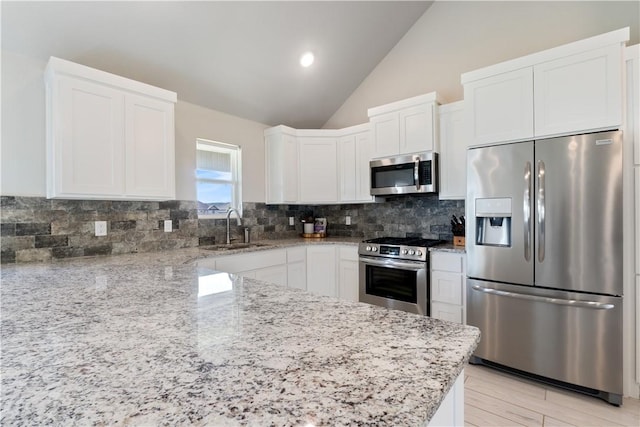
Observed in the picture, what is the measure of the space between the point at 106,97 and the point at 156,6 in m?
0.79

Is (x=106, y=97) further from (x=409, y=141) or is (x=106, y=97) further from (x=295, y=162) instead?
(x=409, y=141)

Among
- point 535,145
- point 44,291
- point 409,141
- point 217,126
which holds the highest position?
point 217,126

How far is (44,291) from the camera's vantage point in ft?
4.30

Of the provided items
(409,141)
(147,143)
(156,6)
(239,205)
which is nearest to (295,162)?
(239,205)

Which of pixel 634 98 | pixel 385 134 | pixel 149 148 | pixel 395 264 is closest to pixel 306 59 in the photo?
pixel 385 134

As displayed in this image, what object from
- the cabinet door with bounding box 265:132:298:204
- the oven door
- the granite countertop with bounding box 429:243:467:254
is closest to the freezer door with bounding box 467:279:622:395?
the granite countertop with bounding box 429:243:467:254

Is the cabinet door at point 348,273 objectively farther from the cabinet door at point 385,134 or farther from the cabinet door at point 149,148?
the cabinet door at point 149,148

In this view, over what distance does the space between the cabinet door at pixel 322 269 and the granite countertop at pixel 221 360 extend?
8.02 ft

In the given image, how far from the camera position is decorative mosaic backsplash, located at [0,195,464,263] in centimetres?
222

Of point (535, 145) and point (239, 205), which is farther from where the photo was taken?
point (239, 205)

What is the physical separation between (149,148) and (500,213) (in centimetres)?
293

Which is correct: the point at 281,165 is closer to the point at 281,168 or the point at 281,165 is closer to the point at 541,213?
the point at 281,168

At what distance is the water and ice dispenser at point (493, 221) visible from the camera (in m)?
2.33

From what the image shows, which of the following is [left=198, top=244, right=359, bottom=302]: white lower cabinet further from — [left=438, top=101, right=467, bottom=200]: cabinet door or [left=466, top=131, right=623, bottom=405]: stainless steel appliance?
[left=466, top=131, right=623, bottom=405]: stainless steel appliance
